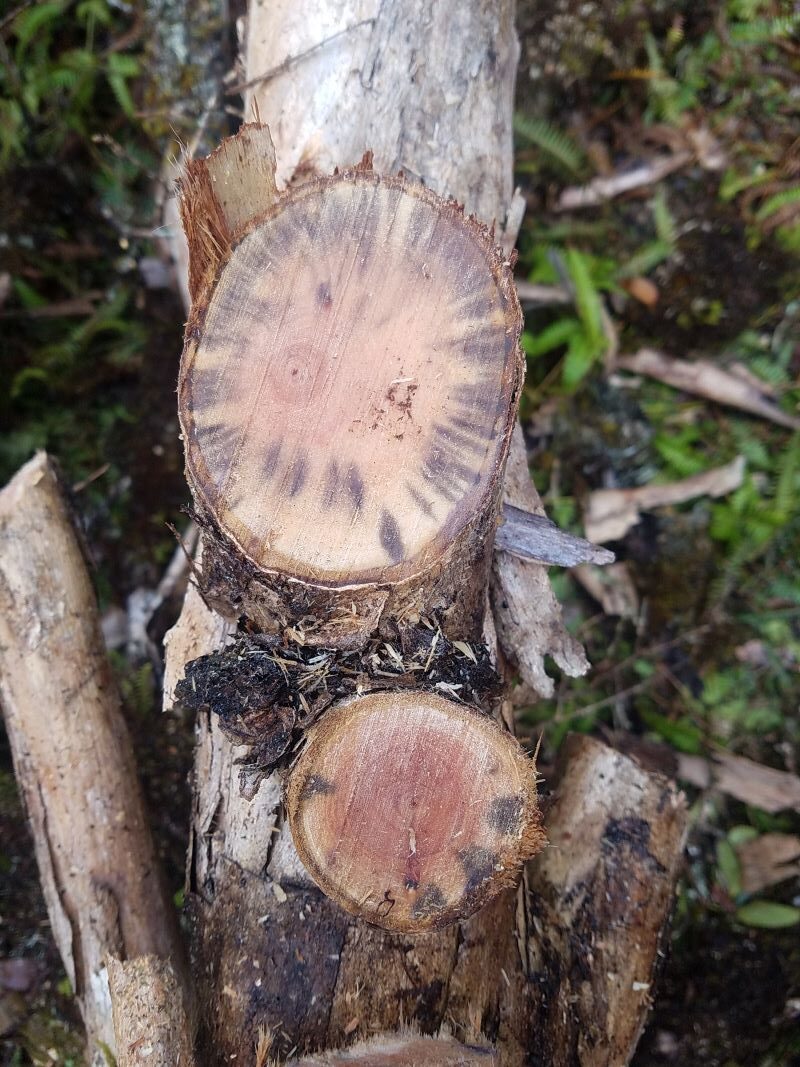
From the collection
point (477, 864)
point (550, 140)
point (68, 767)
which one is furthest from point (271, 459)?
point (550, 140)

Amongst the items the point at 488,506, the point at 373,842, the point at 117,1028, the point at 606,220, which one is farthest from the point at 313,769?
the point at 606,220

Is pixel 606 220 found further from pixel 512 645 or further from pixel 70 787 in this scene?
pixel 70 787

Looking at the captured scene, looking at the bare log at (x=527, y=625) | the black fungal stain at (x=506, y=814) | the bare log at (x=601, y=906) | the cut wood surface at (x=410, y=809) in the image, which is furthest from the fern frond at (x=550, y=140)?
the black fungal stain at (x=506, y=814)

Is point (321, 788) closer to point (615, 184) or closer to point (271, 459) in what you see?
point (271, 459)

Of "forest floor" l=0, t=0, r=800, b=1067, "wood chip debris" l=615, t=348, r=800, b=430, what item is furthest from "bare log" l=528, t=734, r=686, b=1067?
"wood chip debris" l=615, t=348, r=800, b=430

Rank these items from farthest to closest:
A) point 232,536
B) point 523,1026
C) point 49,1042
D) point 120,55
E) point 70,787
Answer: point 120,55 → point 49,1042 → point 70,787 → point 523,1026 → point 232,536

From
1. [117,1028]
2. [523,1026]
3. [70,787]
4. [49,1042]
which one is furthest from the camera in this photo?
[49,1042]

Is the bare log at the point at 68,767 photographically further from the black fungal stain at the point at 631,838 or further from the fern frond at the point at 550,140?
the fern frond at the point at 550,140
